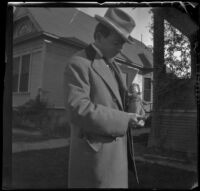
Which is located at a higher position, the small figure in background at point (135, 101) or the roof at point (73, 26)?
the roof at point (73, 26)

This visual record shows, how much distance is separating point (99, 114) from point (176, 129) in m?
0.87

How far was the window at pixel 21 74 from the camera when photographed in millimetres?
2393

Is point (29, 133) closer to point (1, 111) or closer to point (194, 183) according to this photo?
point (1, 111)

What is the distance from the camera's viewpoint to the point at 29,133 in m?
2.31

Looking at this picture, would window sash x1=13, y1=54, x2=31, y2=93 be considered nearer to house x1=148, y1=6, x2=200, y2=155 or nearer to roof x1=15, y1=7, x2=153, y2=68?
roof x1=15, y1=7, x2=153, y2=68

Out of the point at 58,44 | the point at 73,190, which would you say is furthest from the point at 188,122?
the point at 58,44

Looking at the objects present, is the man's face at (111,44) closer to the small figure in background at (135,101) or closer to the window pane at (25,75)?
the small figure in background at (135,101)

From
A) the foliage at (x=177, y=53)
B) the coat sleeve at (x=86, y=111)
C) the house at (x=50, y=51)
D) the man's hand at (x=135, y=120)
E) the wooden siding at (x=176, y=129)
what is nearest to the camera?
the coat sleeve at (x=86, y=111)

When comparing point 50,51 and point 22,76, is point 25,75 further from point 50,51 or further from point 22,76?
point 50,51

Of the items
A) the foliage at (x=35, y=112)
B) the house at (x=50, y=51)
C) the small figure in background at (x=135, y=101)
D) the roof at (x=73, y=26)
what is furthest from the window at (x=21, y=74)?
the small figure in background at (x=135, y=101)

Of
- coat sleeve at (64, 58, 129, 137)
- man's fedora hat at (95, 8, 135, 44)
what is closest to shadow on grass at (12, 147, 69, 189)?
coat sleeve at (64, 58, 129, 137)

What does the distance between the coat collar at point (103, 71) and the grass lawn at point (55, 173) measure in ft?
2.27

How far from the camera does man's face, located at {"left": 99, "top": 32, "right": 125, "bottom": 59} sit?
227 centimetres

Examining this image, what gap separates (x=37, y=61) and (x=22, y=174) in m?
1.09
